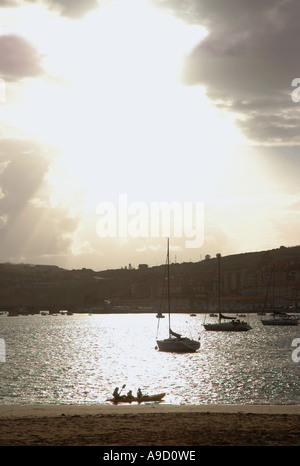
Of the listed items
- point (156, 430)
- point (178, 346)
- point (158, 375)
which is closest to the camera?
point (156, 430)

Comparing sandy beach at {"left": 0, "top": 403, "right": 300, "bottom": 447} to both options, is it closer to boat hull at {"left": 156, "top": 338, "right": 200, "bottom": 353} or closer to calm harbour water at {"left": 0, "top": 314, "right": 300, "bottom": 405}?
calm harbour water at {"left": 0, "top": 314, "right": 300, "bottom": 405}

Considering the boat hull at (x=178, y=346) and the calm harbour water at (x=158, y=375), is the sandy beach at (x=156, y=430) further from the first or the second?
the boat hull at (x=178, y=346)

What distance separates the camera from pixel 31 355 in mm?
100250

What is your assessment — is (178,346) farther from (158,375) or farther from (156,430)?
(156,430)

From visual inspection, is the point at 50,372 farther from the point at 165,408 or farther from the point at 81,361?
the point at 165,408

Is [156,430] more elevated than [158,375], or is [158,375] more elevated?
[156,430]

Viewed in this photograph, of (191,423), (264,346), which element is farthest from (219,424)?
(264,346)

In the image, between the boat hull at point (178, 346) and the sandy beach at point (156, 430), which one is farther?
the boat hull at point (178, 346)

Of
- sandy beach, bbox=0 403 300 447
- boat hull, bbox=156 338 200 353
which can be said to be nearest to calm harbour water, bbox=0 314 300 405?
boat hull, bbox=156 338 200 353

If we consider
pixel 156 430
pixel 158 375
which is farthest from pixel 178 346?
pixel 156 430

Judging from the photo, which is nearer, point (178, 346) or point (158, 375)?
point (158, 375)

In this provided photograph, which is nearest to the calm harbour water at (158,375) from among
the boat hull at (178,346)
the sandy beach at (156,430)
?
the boat hull at (178,346)

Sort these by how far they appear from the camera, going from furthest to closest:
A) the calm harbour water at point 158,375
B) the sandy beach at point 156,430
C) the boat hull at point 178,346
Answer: the boat hull at point 178,346 < the calm harbour water at point 158,375 < the sandy beach at point 156,430

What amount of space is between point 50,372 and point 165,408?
42922 millimetres
